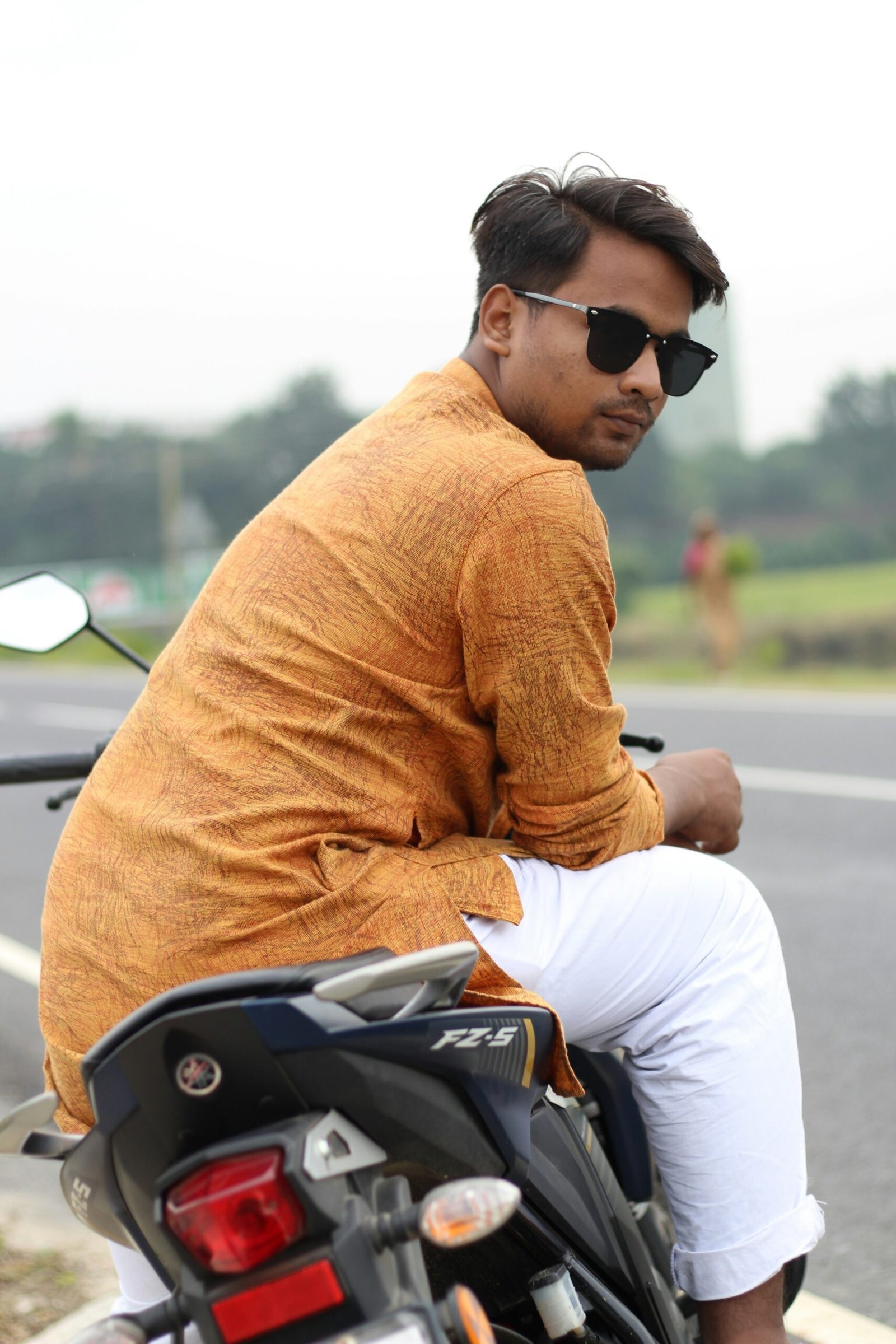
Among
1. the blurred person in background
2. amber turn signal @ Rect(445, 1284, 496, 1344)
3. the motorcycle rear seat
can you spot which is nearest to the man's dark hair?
the motorcycle rear seat

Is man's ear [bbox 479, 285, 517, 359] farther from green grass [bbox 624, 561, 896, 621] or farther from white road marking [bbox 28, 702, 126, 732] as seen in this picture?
green grass [bbox 624, 561, 896, 621]

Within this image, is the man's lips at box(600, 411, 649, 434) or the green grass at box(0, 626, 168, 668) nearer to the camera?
the man's lips at box(600, 411, 649, 434)

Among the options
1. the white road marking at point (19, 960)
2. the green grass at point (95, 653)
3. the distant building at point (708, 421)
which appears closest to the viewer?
the white road marking at point (19, 960)

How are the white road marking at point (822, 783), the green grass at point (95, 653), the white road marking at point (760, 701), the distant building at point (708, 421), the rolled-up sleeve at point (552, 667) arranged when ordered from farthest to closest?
the green grass at point (95, 653), the distant building at point (708, 421), the white road marking at point (760, 701), the white road marking at point (822, 783), the rolled-up sleeve at point (552, 667)

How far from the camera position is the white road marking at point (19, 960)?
5.36 meters

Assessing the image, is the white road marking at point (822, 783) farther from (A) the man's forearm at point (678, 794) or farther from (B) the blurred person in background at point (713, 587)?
(B) the blurred person in background at point (713, 587)

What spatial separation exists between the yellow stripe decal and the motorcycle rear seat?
Result: 1.01ft

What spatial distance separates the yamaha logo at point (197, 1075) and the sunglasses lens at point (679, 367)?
47.7 inches

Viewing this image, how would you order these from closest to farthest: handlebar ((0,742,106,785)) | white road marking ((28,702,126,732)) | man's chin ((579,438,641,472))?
man's chin ((579,438,641,472)), handlebar ((0,742,106,785)), white road marking ((28,702,126,732))

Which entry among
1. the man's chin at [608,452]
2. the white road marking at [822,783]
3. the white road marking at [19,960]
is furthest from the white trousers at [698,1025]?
the white road marking at [822,783]

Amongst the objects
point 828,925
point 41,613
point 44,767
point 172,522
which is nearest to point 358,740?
point 44,767

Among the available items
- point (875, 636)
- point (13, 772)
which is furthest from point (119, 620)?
point (13, 772)

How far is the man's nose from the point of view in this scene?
79.4 inches

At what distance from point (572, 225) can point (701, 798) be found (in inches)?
34.4
